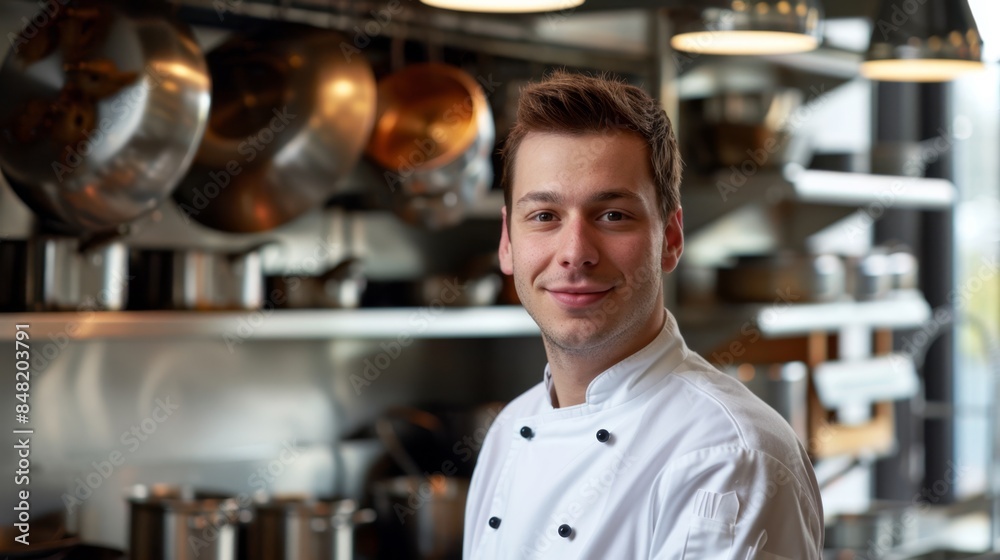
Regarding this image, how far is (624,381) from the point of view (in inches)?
52.7

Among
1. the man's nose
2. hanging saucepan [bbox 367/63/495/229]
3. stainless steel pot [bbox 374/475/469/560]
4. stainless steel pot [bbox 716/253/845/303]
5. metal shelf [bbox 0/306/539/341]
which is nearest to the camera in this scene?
the man's nose

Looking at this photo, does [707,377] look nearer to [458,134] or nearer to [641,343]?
[641,343]

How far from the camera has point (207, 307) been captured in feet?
7.88

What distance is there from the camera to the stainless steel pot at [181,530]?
2.28m

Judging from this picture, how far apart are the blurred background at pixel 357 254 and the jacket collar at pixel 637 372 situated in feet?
2.38

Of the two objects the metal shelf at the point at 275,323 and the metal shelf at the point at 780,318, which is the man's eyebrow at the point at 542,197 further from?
the metal shelf at the point at 780,318

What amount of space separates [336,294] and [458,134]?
44 cm

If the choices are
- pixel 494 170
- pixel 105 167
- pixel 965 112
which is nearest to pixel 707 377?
pixel 105 167

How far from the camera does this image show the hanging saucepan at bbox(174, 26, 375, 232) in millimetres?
2324

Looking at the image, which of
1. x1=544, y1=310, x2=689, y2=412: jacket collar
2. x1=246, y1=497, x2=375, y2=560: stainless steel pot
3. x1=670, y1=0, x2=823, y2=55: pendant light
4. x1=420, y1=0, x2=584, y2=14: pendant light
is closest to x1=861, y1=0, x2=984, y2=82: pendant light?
x1=670, y1=0, x2=823, y2=55: pendant light

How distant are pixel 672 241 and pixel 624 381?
17 cm

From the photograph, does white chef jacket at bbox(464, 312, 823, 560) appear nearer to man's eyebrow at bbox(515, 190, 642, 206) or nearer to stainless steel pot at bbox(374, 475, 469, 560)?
man's eyebrow at bbox(515, 190, 642, 206)

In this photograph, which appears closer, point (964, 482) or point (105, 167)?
point (105, 167)

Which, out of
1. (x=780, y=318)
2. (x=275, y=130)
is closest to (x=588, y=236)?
(x=275, y=130)
